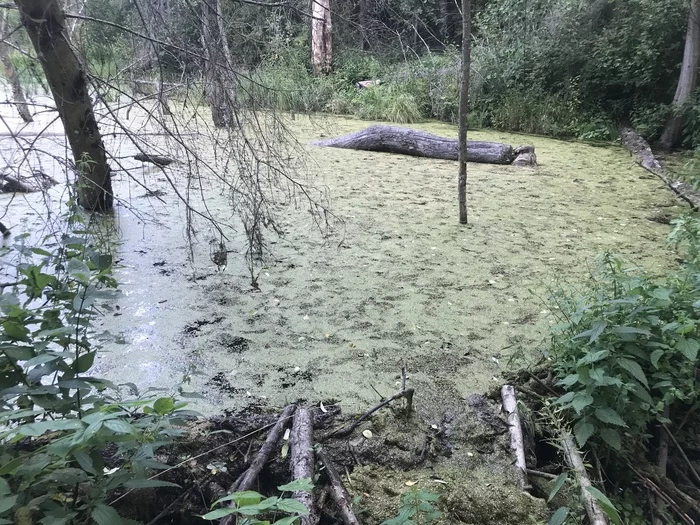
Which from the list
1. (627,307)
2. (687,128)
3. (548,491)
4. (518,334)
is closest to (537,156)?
(687,128)

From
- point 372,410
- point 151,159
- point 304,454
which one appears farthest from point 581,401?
point 151,159

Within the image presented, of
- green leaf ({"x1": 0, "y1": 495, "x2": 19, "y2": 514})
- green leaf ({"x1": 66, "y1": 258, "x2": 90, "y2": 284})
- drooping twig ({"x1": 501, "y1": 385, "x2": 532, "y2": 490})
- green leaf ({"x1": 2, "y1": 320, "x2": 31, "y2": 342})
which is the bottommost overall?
drooping twig ({"x1": 501, "y1": 385, "x2": 532, "y2": 490})

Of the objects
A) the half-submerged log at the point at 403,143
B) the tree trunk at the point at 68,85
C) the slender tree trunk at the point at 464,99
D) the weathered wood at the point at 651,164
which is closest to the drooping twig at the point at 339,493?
the tree trunk at the point at 68,85

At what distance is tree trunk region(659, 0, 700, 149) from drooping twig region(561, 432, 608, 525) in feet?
22.1

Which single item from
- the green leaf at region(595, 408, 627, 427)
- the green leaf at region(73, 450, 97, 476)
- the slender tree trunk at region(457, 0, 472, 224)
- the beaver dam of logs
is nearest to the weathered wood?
the beaver dam of logs

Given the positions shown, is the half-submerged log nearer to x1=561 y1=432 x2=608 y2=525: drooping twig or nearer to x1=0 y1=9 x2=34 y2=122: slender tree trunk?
x1=0 y1=9 x2=34 y2=122: slender tree trunk

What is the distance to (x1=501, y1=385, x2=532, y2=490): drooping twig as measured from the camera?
63.0 inches

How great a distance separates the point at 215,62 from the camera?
2170mm

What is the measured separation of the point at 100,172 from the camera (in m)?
3.71

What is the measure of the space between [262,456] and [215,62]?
1.64 m

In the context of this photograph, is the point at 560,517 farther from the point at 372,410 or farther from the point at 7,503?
the point at 7,503

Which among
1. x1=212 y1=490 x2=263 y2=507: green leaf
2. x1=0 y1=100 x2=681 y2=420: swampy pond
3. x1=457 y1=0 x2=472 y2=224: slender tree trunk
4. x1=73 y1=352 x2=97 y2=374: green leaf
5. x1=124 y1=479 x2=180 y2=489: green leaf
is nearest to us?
x1=212 y1=490 x2=263 y2=507: green leaf

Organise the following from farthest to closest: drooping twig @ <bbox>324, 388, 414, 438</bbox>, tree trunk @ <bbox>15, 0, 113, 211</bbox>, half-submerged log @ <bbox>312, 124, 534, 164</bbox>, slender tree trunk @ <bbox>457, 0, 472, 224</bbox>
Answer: half-submerged log @ <bbox>312, 124, 534, 164</bbox> < slender tree trunk @ <bbox>457, 0, 472, 224</bbox> < tree trunk @ <bbox>15, 0, 113, 211</bbox> < drooping twig @ <bbox>324, 388, 414, 438</bbox>

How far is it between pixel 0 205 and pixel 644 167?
6.60 m
